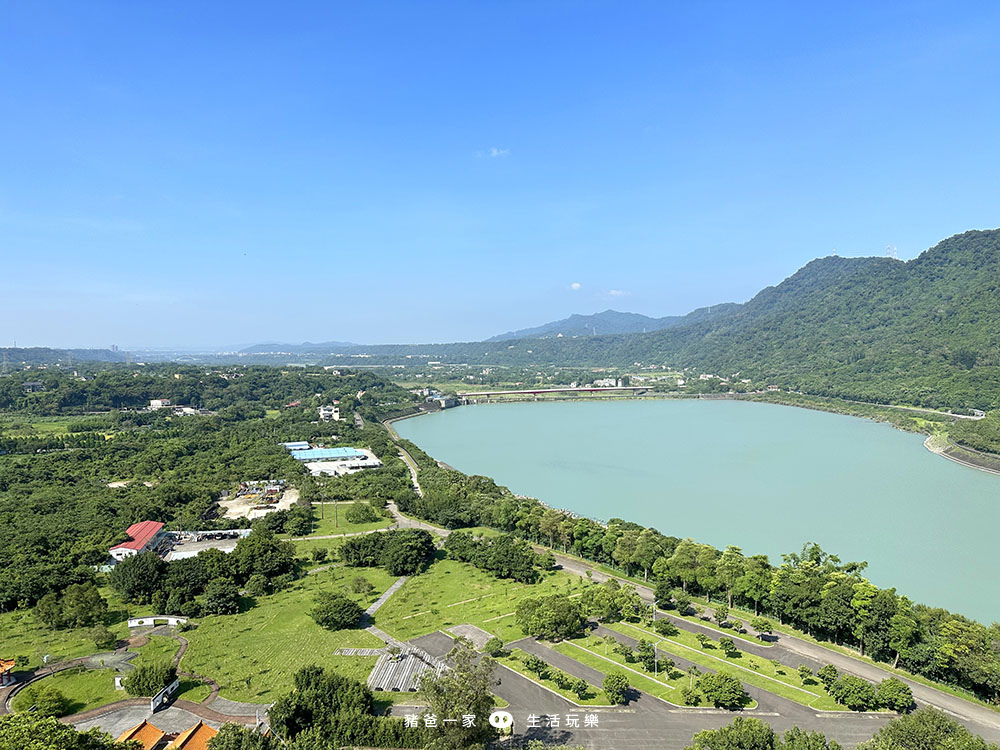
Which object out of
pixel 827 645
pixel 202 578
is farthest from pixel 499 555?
pixel 827 645

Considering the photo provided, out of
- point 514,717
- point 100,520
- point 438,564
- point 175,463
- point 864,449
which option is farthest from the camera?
point 864,449

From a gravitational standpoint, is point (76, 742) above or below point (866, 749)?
above

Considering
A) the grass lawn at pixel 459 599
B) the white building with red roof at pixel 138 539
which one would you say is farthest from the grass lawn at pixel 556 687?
the white building with red roof at pixel 138 539

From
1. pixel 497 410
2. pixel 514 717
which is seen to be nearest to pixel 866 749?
pixel 514 717

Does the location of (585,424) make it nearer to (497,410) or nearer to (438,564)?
(497,410)

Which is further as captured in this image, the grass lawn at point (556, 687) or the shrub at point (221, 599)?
the shrub at point (221, 599)

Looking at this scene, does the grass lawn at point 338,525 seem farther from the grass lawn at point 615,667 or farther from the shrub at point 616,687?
the shrub at point 616,687

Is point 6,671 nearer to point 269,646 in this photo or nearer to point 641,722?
point 269,646
